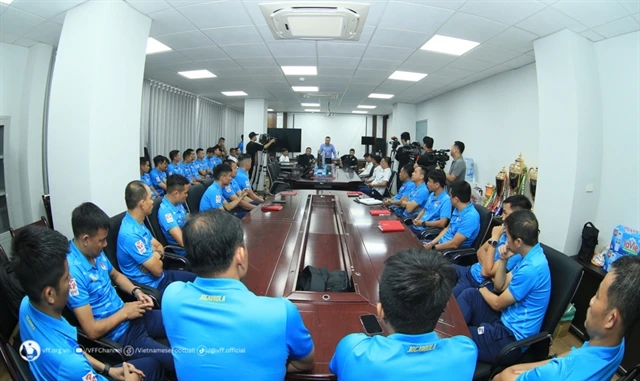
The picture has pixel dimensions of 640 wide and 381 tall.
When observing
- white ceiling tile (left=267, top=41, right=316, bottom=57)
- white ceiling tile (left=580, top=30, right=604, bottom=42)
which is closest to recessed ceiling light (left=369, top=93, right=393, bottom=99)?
white ceiling tile (left=267, top=41, right=316, bottom=57)

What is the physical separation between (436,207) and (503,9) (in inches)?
79.4

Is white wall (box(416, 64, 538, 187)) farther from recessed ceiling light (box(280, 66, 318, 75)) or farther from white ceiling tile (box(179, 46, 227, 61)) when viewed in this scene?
white ceiling tile (box(179, 46, 227, 61))

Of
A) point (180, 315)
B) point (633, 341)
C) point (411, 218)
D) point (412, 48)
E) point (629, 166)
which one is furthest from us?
point (412, 48)

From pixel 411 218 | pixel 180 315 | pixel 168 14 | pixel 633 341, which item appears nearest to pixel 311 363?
pixel 180 315

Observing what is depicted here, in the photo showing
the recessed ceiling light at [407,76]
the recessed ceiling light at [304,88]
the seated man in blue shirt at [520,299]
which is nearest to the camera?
the seated man in blue shirt at [520,299]

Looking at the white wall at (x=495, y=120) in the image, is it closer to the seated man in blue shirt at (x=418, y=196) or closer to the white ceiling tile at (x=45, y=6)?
the seated man in blue shirt at (x=418, y=196)

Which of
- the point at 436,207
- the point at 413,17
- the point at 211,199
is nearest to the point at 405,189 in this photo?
the point at 436,207

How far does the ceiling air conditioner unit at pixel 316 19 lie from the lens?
2.78 metres

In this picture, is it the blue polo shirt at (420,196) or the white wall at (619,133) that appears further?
the blue polo shirt at (420,196)

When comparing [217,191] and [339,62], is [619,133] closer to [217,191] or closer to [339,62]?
[339,62]

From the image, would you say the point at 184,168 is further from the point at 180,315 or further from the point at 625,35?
the point at 625,35

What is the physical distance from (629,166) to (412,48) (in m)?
2.74

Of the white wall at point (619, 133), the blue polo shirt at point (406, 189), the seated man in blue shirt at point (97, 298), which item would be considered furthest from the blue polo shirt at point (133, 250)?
the white wall at point (619, 133)

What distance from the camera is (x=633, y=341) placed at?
2.15 meters
